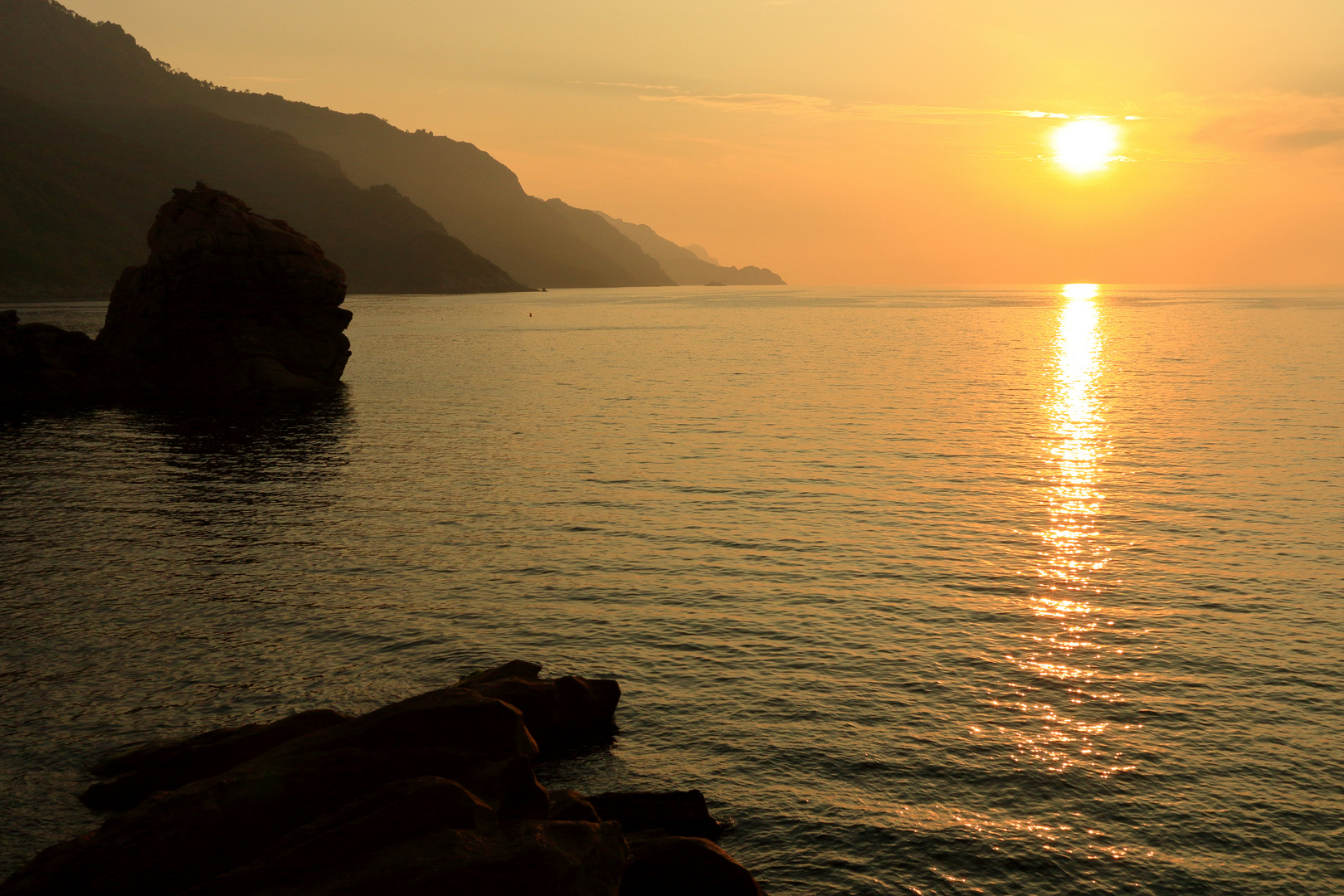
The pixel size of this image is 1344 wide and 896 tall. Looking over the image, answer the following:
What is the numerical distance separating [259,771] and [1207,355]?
130016mm

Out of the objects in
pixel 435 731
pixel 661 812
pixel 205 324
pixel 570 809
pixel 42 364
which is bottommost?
pixel 661 812

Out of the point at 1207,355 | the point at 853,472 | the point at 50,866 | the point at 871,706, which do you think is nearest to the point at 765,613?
the point at 871,706

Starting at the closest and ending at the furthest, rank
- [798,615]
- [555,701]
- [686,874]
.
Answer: [686,874] → [555,701] → [798,615]

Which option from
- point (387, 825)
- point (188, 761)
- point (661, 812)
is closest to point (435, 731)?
point (387, 825)

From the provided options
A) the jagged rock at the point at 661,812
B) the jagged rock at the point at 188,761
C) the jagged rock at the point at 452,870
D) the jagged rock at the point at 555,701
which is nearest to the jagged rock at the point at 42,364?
the jagged rock at the point at 188,761

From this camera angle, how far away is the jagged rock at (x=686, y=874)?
12.9 metres

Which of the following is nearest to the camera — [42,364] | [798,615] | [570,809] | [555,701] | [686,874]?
[686,874]

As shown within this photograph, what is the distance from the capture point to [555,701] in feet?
61.2

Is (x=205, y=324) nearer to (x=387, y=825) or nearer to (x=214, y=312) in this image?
(x=214, y=312)

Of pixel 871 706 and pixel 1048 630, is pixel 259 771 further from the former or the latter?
pixel 1048 630

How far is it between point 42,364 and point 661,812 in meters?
77.5

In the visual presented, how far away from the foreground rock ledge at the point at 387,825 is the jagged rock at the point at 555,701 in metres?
2.35

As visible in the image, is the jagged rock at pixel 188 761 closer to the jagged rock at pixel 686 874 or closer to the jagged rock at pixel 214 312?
the jagged rock at pixel 686 874

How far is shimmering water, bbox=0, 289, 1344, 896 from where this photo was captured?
1622cm
